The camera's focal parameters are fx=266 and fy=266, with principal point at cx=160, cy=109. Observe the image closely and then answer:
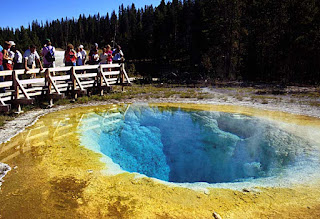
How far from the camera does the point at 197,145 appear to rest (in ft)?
22.1

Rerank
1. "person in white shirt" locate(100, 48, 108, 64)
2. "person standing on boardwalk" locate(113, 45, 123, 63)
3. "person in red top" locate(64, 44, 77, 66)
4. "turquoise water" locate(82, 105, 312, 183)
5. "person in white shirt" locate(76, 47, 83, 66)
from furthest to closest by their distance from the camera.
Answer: "person standing on boardwalk" locate(113, 45, 123, 63) < "person in white shirt" locate(100, 48, 108, 64) < "person in white shirt" locate(76, 47, 83, 66) < "person in red top" locate(64, 44, 77, 66) < "turquoise water" locate(82, 105, 312, 183)

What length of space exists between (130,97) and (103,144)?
18.9 ft

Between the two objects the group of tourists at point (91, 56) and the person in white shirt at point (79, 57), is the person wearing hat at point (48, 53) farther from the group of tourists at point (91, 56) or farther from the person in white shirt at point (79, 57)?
the person in white shirt at point (79, 57)

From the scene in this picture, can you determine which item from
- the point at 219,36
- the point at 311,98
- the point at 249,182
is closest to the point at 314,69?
the point at 219,36

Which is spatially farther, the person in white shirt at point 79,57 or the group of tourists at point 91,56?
the person in white shirt at point 79,57

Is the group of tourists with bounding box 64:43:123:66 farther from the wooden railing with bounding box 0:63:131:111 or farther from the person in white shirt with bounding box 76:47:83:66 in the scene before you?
the wooden railing with bounding box 0:63:131:111

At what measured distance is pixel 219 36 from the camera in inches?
861

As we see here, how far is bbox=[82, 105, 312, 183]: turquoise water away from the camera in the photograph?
17.9ft

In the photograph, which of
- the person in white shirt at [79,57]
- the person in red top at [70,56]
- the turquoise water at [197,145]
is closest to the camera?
the turquoise water at [197,145]

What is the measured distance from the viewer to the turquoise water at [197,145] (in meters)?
5.45

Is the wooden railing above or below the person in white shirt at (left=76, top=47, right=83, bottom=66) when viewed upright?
below

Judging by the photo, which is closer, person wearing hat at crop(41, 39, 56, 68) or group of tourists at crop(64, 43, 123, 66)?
person wearing hat at crop(41, 39, 56, 68)

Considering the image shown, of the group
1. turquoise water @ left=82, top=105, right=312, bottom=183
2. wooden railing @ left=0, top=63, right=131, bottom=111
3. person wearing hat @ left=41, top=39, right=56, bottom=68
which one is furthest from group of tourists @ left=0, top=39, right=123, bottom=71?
turquoise water @ left=82, top=105, right=312, bottom=183

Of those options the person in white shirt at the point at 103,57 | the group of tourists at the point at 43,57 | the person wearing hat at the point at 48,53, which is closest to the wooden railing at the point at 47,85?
the group of tourists at the point at 43,57
